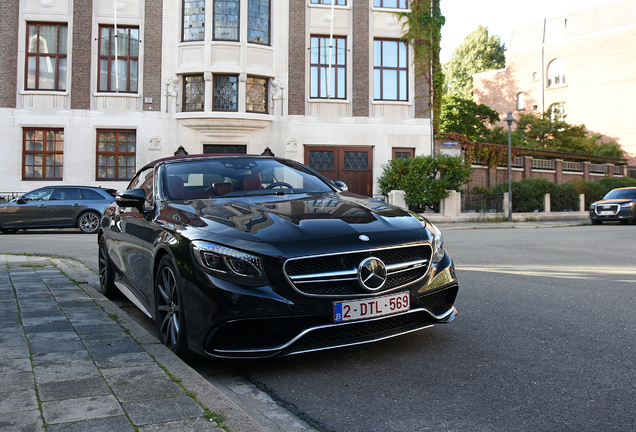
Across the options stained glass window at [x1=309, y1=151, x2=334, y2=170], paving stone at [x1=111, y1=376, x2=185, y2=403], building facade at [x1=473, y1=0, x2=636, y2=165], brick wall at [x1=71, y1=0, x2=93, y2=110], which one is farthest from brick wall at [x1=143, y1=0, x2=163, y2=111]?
building facade at [x1=473, y1=0, x2=636, y2=165]

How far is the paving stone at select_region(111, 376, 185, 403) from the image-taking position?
2.75 meters

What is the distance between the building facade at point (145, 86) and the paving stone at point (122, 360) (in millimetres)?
21940

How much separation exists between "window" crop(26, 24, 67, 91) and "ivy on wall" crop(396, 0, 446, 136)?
50.5 feet

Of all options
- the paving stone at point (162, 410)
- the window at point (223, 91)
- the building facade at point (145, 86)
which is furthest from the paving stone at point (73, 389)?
the window at point (223, 91)

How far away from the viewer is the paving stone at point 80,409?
8.23 feet

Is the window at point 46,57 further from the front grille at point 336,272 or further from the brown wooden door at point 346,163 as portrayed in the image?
the front grille at point 336,272

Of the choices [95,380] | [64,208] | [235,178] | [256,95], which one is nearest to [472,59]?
[256,95]

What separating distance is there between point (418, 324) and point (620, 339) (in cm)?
168

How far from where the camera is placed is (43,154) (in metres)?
24.9

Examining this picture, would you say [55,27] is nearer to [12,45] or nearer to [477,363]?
[12,45]

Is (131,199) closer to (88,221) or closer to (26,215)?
(88,221)

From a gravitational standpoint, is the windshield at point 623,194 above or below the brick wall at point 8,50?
below

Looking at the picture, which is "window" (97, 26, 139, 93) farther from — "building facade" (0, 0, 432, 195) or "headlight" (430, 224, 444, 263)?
"headlight" (430, 224, 444, 263)

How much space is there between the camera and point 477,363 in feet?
12.2
